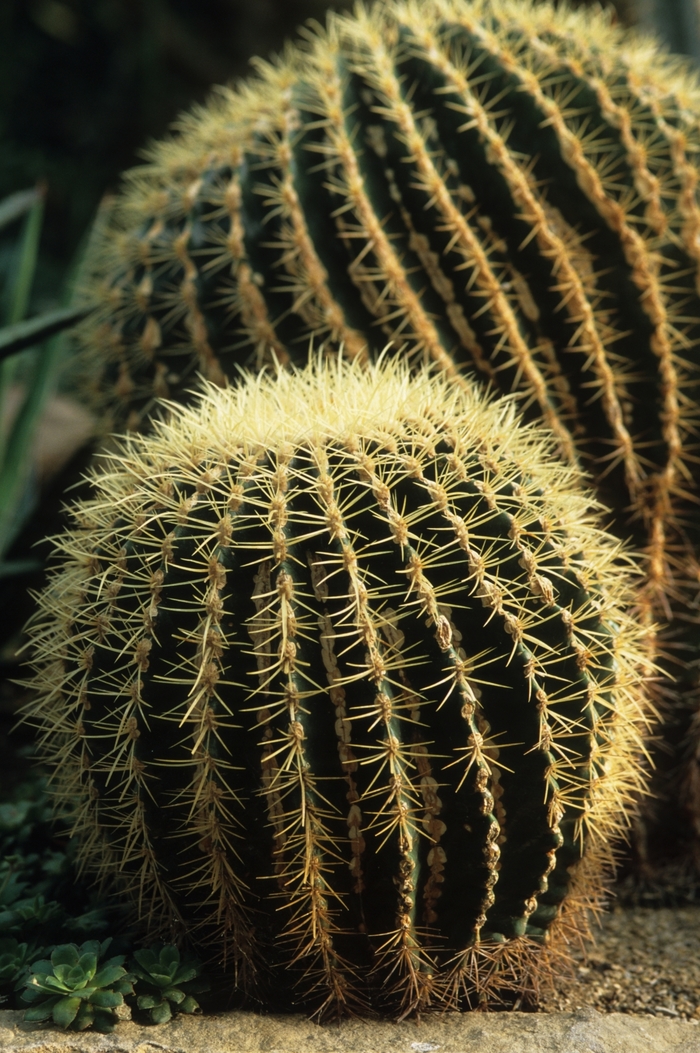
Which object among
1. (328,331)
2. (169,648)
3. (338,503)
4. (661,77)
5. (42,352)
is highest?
(661,77)

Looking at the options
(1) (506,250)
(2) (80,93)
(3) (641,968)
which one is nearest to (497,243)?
(1) (506,250)

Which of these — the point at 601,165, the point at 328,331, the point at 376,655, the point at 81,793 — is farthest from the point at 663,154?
the point at 81,793

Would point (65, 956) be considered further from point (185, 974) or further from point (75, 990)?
point (185, 974)

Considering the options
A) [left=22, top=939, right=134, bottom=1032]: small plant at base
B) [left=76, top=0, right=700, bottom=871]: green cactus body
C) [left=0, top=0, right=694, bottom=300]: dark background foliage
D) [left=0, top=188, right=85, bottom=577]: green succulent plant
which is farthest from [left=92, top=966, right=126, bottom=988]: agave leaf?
[left=0, top=0, right=694, bottom=300]: dark background foliage

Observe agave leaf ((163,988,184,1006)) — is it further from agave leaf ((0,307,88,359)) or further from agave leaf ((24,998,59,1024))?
agave leaf ((0,307,88,359))

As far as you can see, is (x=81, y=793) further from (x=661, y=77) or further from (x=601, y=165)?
(x=661, y=77)
